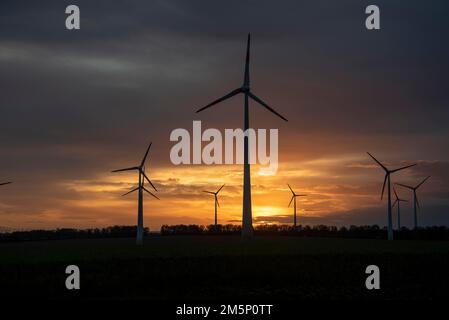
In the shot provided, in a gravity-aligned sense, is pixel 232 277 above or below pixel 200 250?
below

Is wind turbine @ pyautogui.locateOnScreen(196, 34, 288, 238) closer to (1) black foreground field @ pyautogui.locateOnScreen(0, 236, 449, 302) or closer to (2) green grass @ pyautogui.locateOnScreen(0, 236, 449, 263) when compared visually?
(2) green grass @ pyautogui.locateOnScreen(0, 236, 449, 263)

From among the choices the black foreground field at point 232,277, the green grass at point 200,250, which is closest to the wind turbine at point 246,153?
the green grass at point 200,250

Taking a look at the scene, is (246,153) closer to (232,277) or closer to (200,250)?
(200,250)

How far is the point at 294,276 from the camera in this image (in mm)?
61500

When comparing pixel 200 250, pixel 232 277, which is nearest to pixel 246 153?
pixel 200 250

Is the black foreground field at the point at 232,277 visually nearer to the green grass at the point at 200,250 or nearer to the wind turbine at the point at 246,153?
the green grass at the point at 200,250

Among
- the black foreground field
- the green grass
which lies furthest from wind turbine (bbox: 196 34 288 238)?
the black foreground field

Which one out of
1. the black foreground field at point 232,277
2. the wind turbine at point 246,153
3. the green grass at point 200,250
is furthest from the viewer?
the wind turbine at point 246,153

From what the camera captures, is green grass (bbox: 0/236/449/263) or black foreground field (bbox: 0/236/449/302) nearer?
black foreground field (bbox: 0/236/449/302)

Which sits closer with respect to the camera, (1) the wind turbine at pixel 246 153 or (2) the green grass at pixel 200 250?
(2) the green grass at pixel 200 250

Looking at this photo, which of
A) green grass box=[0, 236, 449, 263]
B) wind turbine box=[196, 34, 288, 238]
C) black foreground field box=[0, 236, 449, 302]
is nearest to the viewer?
black foreground field box=[0, 236, 449, 302]
